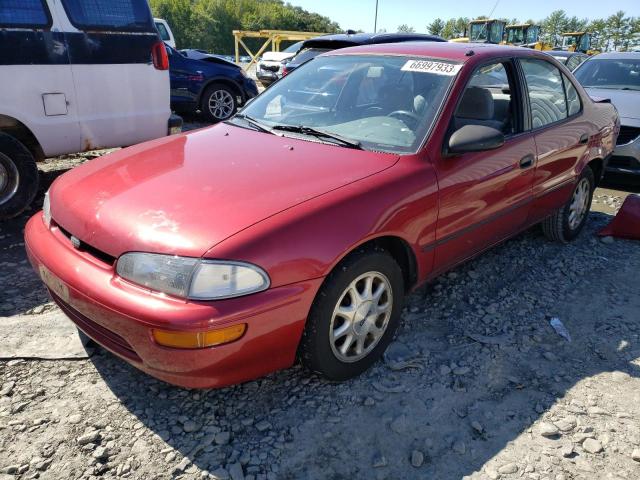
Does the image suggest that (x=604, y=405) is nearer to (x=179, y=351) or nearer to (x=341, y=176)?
(x=341, y=176)

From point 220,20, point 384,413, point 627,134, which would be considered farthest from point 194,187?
point 220,20

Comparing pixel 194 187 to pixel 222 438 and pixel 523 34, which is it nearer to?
pixel 222 438

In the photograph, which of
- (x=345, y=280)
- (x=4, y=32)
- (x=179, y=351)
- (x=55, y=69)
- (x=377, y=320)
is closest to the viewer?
(x=179, y=351)

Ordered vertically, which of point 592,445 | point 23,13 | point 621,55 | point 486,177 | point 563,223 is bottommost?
point 592,445

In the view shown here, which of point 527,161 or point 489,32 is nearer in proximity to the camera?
point 527,161

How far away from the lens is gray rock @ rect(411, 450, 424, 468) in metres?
2.15

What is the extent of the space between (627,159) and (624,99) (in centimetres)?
97

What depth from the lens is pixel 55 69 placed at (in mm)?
4371

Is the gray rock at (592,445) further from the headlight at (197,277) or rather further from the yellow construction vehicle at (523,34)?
the yellow construction vehicle at (523,34)

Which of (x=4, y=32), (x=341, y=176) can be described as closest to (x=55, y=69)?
(x=4, y=32)

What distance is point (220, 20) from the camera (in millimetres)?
65000

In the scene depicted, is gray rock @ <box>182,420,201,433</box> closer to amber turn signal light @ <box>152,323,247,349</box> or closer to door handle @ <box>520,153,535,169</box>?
amber turn signal light @ <box>152,323,247,349</box>

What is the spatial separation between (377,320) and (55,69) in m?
3.52

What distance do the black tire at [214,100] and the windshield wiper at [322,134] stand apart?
5.96 meters
